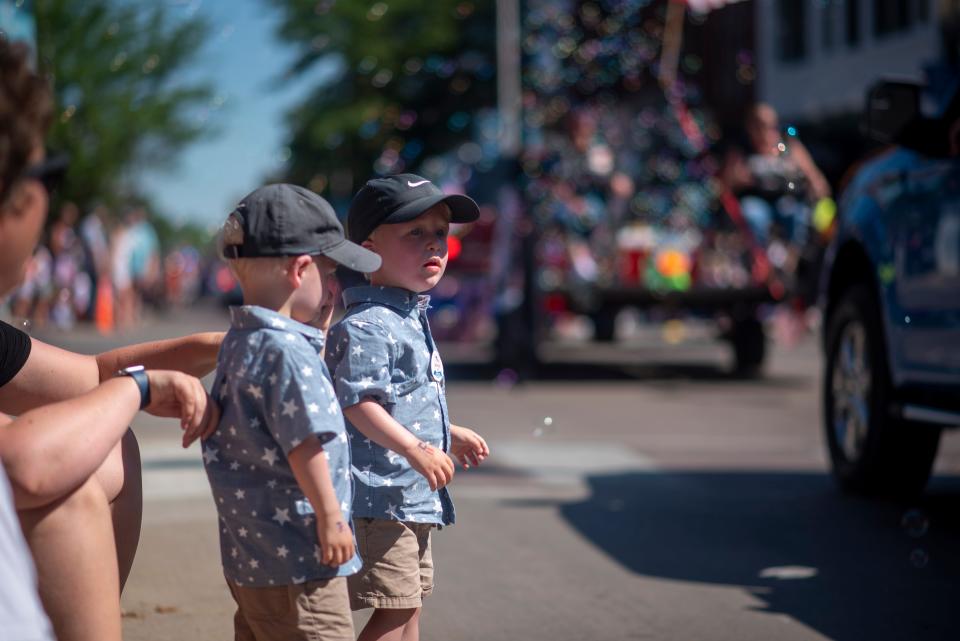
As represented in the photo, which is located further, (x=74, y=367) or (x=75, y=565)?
(x=74, y=367)

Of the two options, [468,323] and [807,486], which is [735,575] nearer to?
[807,486]

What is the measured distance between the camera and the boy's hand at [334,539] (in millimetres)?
2783

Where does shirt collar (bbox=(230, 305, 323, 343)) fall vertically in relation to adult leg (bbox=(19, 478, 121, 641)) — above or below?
above

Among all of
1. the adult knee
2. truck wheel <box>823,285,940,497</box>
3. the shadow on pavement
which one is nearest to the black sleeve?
the adult knee

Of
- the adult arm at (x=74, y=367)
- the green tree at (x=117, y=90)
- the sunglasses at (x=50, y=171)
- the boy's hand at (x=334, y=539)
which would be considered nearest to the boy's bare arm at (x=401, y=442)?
the boy's hand at (x=334, y=539)

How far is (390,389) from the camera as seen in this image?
3.32 meters

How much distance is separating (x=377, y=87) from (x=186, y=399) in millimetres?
23984

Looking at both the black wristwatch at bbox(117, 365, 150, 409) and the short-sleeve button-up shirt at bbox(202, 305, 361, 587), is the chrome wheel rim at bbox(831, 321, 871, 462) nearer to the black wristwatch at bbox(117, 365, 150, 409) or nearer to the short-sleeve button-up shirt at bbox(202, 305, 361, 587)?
the short-sleeve button-up shirt at bbox(202, 305, 361, 587)

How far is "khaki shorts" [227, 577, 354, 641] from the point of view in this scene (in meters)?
2.83

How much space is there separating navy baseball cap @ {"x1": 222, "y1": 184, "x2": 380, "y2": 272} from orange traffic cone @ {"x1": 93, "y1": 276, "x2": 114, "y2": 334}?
2077 centimetres

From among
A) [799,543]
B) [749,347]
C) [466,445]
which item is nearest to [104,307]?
[749,347]

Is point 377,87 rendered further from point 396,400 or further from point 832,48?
point 396,400

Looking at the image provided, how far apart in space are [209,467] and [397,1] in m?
24.4

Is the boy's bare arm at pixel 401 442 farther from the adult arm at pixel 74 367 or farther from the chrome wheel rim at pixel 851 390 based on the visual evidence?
the chrome wheel rim at pixel 851 390
